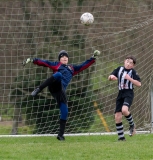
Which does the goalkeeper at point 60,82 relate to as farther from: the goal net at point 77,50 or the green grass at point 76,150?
the goal net at point 77,50

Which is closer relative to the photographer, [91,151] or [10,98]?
[91,151]

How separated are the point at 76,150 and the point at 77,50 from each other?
5.89 metres

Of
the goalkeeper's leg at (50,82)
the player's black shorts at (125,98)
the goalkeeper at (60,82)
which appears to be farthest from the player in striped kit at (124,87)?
the goalkeeper's leg at (50,82)

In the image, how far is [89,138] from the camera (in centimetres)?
992

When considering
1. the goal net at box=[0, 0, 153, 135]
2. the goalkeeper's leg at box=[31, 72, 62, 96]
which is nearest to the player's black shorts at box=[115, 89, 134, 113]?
the goalkeeper's leg at box=[31, 72, 62, 96]

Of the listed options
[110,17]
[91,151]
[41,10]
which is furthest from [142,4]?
[91,151]

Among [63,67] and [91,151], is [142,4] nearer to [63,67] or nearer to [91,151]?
[63,67]

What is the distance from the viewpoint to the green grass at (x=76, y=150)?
7148 millimetres

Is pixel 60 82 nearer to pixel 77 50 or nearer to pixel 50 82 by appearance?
pixel 50 82

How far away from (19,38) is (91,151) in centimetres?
555

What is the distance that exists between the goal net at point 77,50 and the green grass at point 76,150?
2.89 metres

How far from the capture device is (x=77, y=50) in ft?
44.0

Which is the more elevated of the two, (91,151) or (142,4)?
(142,4)

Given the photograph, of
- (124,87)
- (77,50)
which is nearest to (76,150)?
(124,87)
